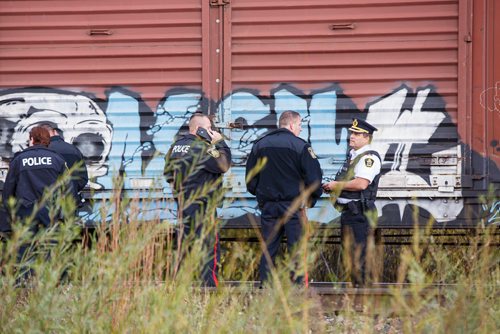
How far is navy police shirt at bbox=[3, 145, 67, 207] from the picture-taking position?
6.87m

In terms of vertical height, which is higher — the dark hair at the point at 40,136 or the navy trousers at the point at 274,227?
the dark hair at the point at 40,136

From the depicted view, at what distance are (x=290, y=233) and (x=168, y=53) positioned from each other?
76.7 inches

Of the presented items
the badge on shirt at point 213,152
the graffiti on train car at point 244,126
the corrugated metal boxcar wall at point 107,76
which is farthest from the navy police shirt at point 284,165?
the corrugated metal boxcar wall at point 107,76

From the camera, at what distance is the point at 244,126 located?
7.64m

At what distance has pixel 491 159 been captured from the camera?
747cm

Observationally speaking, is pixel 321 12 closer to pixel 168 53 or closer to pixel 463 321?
pixel 168 53

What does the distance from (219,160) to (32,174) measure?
145 centimetres

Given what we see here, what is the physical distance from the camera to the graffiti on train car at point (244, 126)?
7535 mm

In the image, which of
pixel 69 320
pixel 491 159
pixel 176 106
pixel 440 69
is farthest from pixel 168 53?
pixel 69 320

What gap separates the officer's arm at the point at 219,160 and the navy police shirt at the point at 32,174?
1139 millimetres

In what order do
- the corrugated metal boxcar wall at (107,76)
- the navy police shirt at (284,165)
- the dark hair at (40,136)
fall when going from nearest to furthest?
the dark hair at (40,136) → the navy police shirt at (284,165) → the corrugated metal boxcar wall at (107,76)

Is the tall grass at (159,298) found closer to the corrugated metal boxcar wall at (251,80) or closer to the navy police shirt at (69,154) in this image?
the navy police shirt at (69,154)

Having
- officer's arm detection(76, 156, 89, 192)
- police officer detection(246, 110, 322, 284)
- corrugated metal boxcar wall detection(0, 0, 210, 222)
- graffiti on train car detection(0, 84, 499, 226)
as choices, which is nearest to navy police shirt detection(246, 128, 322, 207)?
police officer detection(246, 110, 322, 284)

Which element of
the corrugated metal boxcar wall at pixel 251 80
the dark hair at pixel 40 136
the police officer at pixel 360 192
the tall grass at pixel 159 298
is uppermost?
the corrugated metal boxcar wall at pixel 251 80
